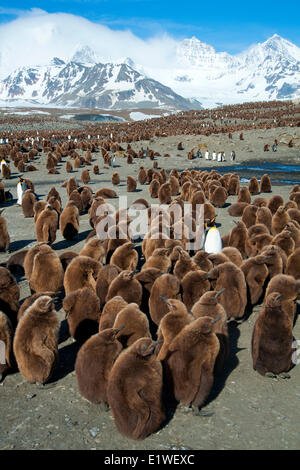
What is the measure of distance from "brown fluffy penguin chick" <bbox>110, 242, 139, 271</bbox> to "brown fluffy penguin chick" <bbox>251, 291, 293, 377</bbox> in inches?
97.2

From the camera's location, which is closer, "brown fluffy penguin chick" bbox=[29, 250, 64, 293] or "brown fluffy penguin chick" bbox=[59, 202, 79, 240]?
"brown fluffy penguin chick" bbox=[29, 250, 64, 293]

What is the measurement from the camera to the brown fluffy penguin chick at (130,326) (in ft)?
12.3

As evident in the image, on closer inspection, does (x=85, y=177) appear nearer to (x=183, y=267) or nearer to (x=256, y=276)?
(x=183, y=267)

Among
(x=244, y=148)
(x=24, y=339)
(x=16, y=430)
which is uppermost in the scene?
(x=244, y=148)

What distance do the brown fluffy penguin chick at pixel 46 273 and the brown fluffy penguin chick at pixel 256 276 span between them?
2602mm

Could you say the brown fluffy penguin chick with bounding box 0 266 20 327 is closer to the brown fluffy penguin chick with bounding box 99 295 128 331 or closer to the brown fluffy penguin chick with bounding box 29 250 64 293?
the brown fluffy penguin chick with bounding box 29 250 64 293

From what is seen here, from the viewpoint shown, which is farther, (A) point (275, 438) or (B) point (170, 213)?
(B) point (170, 213)

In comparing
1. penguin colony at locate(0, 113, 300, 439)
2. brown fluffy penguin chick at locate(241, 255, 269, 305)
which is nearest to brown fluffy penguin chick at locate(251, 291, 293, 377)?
penguin colony at locate(0, 113, 300, 439)

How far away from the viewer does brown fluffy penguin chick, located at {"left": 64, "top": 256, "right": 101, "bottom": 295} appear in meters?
5.00

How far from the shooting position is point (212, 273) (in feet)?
15.6

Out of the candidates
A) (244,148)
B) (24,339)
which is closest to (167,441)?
(24,339)

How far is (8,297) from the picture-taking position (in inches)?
179

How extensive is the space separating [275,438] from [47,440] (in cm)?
184

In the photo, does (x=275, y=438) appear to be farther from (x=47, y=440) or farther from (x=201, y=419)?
(x=47, y=440)
